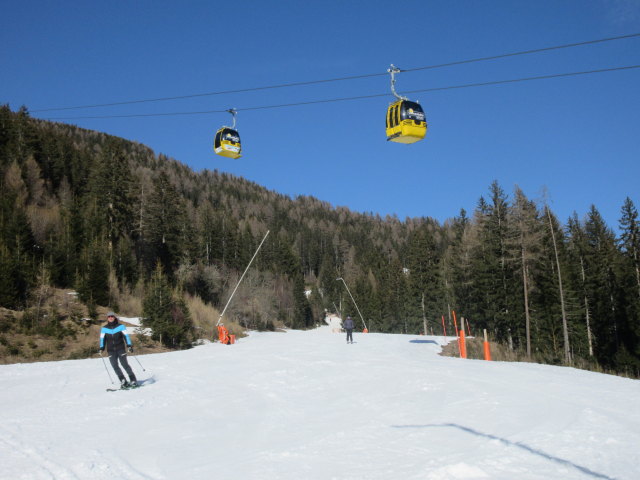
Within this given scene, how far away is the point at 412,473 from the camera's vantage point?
5.20 m

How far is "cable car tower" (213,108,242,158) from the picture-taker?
1923cm

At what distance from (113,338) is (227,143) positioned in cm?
988

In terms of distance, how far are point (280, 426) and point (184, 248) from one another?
56.4 m

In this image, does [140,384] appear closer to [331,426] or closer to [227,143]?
[331,426]

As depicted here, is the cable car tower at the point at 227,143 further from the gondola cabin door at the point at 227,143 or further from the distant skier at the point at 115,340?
the distant skier at the point at 115,340

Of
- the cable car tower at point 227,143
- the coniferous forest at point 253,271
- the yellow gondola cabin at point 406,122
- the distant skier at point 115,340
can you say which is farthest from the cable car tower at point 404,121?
the coniferous forest at point 253,271

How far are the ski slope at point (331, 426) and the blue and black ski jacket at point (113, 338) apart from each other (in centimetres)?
105

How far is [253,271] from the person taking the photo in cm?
6844

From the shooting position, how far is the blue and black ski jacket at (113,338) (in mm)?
12188

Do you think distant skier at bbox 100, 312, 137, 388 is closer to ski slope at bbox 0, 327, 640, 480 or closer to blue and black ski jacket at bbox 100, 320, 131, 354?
blue and black ski jacket at bbox 100, 320, 131, 354

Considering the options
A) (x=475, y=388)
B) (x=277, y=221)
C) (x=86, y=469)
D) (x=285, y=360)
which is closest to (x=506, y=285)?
(x=285, y=360)

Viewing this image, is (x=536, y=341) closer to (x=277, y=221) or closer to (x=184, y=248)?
(x=184, y=248)

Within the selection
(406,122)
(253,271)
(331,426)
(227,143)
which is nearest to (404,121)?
(406,122)

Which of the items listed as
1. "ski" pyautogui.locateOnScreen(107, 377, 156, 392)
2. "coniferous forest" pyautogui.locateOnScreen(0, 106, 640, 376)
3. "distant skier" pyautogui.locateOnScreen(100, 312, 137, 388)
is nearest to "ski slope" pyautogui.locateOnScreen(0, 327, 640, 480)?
"ski" pyautogui.locateOnScreen(107, 377, 156, 392)
